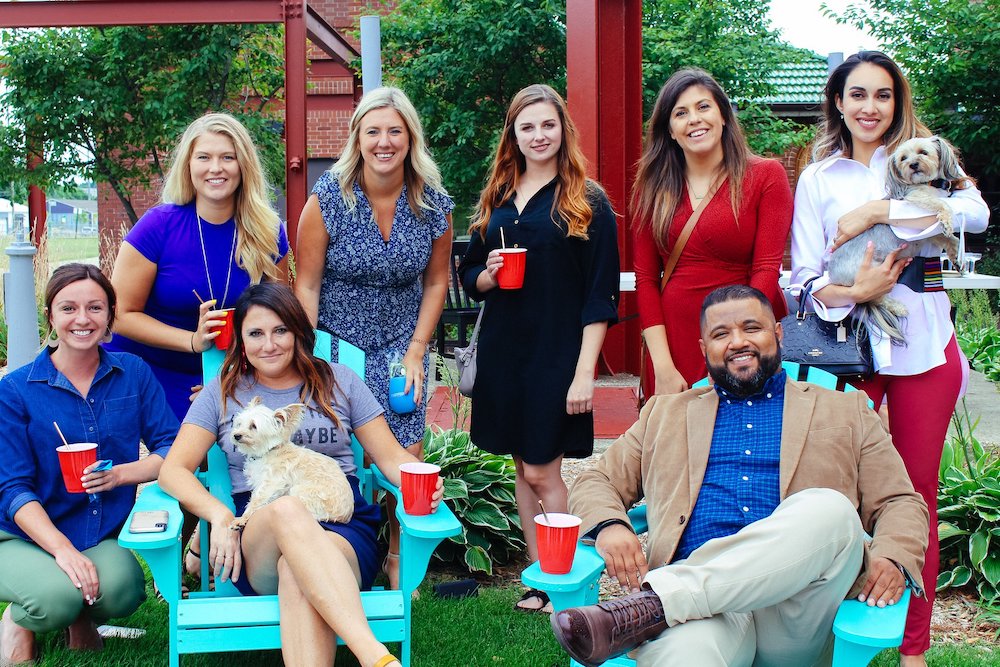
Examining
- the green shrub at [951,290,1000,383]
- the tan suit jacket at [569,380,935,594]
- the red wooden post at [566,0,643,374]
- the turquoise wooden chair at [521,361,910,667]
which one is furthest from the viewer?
the green shrub at [951,290,1000,383]

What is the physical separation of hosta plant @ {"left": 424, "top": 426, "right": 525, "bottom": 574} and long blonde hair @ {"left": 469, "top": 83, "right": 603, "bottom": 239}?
49.4 inches

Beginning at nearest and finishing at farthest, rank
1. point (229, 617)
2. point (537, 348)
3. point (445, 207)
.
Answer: point (229, 617)
point (537, 348)
point (445, 207)

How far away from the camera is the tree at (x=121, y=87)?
45.4ft

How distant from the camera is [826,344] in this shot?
10.1 ft

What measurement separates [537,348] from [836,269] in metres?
1.09

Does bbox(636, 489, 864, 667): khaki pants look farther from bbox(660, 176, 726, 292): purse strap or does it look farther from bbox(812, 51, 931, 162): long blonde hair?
bbox(812, 51, 931, 162): long blonde hair

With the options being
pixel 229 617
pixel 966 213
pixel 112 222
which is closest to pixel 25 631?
pixel 229 617

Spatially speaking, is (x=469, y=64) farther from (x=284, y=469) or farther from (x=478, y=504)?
(x=284, y=469)

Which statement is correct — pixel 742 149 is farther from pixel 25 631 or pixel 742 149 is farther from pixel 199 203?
pixel 25 631

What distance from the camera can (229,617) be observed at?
2.89m

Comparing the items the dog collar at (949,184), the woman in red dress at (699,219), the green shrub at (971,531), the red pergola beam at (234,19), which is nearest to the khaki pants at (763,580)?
the woman in red dress at (699,219)

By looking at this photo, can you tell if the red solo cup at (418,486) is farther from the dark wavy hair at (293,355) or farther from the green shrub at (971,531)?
the green shrub at (971,531)

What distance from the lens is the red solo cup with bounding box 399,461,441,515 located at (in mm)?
2945

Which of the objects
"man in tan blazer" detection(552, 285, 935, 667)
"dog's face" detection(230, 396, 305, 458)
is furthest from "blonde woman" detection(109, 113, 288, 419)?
"man in tan blazer" detection(552, 285, 935, 667)
